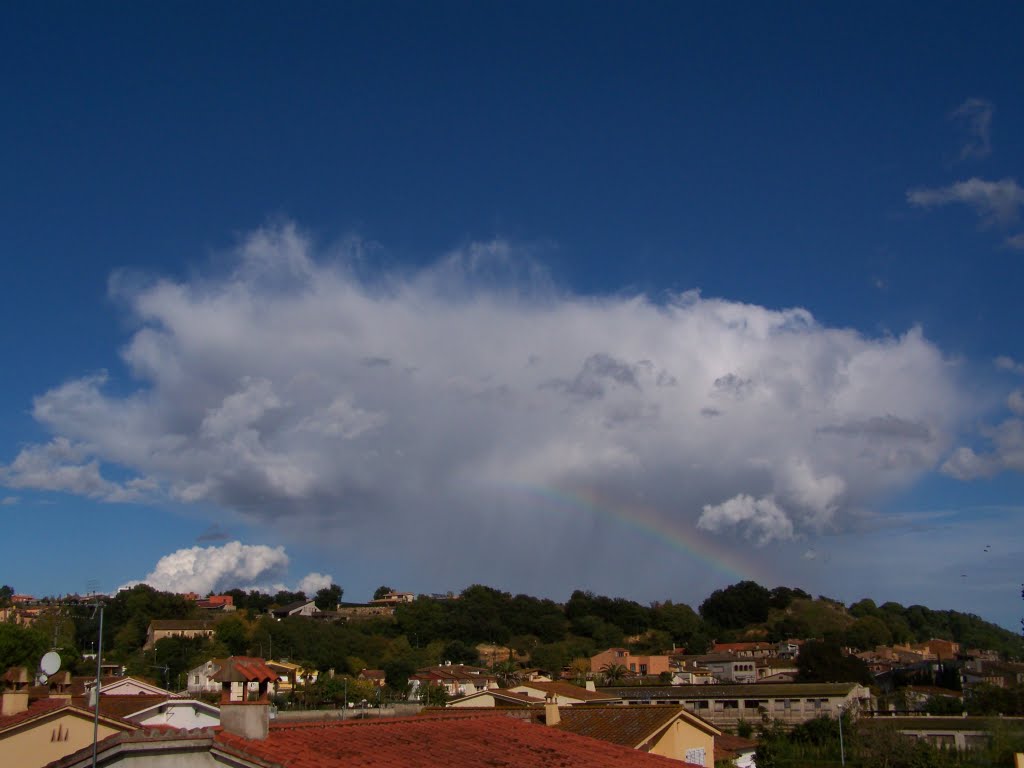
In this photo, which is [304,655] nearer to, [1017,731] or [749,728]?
[749,728]

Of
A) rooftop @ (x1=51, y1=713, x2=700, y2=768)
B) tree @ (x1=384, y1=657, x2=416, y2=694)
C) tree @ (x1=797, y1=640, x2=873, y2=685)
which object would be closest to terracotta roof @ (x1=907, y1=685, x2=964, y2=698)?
tree @ (x1=797, y1=640, x2=873, y2=685)

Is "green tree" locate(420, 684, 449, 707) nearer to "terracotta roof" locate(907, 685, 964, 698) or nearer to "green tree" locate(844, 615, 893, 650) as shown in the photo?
"terracotta roof" locate(907, 685, 964, 698)

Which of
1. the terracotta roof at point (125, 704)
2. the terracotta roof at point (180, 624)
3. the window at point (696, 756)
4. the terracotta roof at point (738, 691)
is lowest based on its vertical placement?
the terracotta roof at point (738, 691)

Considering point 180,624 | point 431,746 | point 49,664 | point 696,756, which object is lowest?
point 180,624

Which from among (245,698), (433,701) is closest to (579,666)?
(433,701)

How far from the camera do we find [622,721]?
82.1 feet

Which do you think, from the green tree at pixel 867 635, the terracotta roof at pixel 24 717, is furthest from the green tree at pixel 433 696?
the green tree at pixel 867 635

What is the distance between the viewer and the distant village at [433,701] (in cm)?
1381

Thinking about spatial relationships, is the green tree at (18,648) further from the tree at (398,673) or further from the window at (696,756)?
the tree at (398,673)

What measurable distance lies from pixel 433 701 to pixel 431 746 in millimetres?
49472

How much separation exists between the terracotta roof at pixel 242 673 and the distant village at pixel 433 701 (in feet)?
0.10

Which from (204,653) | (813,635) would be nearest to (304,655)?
(204,653)

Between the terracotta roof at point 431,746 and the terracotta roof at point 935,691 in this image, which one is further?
the terracotta roof at point 935,691

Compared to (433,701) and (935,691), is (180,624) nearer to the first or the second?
(433,701)
